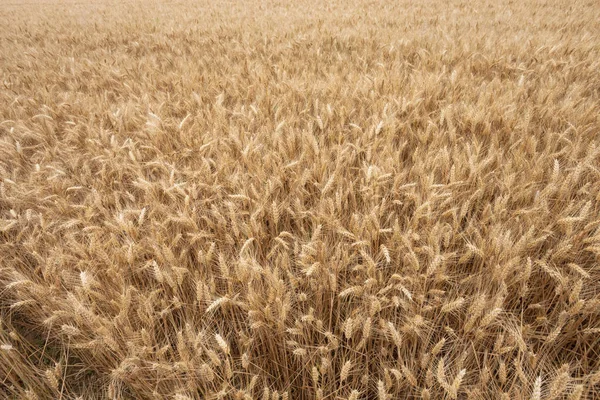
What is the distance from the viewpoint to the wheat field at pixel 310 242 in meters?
0.92

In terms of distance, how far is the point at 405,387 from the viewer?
903mm

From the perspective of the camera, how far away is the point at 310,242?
108 cm

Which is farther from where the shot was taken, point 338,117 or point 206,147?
point 338,117

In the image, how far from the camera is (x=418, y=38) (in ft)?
13.2

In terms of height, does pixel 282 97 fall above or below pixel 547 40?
below

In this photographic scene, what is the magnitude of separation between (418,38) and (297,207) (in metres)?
3.70

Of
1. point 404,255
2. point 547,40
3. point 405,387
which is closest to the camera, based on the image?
point 405,387

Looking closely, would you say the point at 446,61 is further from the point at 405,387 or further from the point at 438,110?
the point at 405,387

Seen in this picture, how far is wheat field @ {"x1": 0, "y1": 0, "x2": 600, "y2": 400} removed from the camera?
3.00 ft

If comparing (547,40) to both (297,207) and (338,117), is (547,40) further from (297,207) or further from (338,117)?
(297,207)

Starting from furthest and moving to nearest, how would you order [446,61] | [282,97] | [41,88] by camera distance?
[446,61]
[41,88]
[282,97]

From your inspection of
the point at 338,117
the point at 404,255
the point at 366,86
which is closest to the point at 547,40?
the point at 366,86

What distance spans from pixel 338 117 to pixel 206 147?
863 millimetres

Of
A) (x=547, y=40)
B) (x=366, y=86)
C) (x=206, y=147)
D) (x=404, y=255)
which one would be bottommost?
(x=404, y=255)
